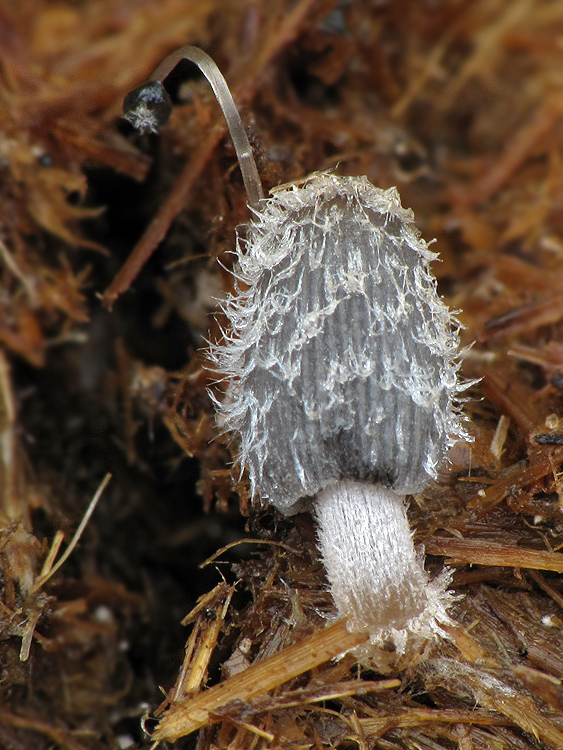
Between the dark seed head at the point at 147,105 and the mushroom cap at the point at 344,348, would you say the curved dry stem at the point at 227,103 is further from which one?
the mushroom cap at the point at 344,348

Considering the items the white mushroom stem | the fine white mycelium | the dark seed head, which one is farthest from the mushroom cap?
the dark seed head

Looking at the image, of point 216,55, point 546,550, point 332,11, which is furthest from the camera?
point 546,550

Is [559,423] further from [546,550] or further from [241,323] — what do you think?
[241,323]

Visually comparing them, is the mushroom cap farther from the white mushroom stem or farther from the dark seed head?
the dark seed head

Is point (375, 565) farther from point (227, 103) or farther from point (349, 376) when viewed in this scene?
point (227, 103)

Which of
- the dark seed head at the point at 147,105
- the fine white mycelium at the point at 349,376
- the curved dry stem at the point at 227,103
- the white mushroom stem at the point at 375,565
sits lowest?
the white mushroom stem at the point at 375,565

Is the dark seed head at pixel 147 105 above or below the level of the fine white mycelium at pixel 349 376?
above

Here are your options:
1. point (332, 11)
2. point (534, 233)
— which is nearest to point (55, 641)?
point (534, 233)

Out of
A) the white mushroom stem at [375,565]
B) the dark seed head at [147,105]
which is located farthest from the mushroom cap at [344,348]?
the dark seed head at [147,105]

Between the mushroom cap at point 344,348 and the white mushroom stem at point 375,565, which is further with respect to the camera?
the white mushroom stem at point 375,565
